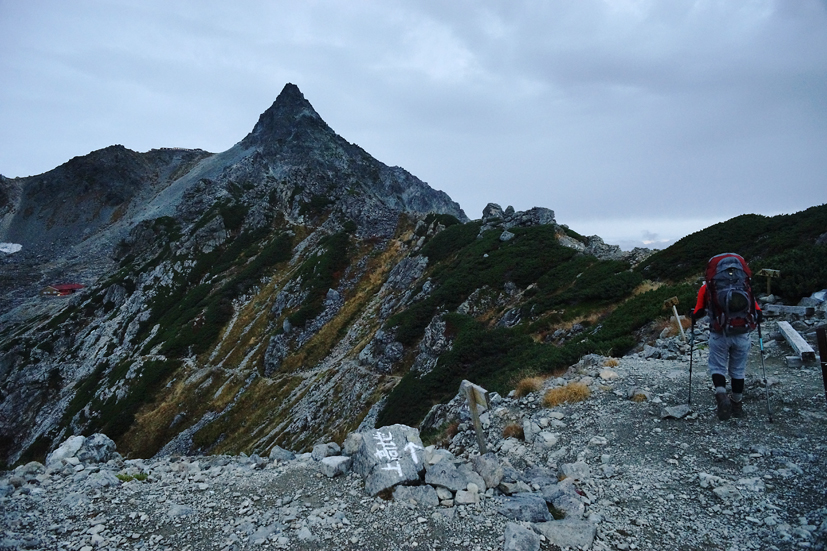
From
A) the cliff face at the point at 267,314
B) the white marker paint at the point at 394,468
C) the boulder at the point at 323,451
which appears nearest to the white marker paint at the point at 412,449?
the white marker paint at the point at 394,468

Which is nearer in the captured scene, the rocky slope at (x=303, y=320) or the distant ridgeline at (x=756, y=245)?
the distant ridgeline at (x=756, y=245)

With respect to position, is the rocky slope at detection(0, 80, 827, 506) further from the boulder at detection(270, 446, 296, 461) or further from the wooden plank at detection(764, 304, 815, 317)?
the boulder at detection(270, 446, 296, 461)

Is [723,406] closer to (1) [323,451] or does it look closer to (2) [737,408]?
(2) [737,408]

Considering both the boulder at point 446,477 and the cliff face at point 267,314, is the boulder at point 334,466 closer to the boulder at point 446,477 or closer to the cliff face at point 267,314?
the boulder at point 446,477

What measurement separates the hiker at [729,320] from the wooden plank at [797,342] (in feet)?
10.5

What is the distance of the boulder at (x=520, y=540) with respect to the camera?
5168 mm

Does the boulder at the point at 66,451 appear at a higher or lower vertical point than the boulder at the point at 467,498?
lower

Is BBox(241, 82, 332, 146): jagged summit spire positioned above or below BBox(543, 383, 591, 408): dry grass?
above

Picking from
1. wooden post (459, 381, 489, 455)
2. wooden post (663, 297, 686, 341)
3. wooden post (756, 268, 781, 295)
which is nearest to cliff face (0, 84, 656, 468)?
wooden post (663, 297, 686, 341)

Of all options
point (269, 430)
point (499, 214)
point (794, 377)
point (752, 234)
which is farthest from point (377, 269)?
point (794, 377)

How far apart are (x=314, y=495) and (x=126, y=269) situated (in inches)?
3490

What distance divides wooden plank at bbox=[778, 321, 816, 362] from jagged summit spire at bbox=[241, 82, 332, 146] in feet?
443

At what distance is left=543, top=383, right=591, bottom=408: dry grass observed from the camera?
1041 centimetres

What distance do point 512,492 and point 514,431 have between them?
324cm
